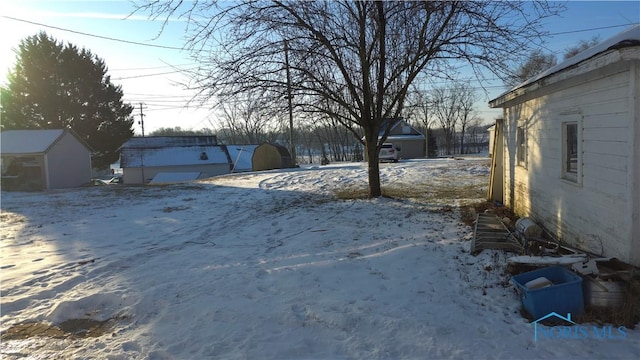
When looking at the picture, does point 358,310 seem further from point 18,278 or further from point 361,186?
point 361,186

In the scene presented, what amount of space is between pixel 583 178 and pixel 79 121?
42.3 metres

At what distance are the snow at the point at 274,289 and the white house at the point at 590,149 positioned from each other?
114 centimetres

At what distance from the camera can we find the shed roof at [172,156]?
1613 inches

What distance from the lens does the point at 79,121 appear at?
38.1 metres

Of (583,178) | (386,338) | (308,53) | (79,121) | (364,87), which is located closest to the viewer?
(386,338)

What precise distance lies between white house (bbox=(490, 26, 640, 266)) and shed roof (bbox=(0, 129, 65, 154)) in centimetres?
2385

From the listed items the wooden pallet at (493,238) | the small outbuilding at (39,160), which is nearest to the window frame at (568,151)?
the wooden pallet at (493,238)

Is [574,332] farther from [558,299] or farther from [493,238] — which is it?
[493,238]

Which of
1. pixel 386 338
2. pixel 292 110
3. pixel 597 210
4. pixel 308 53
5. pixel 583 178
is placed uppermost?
pixel 308 53

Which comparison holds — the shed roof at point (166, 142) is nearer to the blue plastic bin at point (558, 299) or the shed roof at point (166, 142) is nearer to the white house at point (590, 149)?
the white house at point (590, 149)

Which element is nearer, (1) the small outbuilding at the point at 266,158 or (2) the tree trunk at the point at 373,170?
(2) the tree trunk at the point at 373,170

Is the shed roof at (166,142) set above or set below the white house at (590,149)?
above

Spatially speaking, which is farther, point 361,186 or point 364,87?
point 361,186

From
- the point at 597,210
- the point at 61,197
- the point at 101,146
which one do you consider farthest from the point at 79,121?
the point at 597,210
